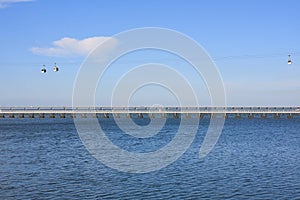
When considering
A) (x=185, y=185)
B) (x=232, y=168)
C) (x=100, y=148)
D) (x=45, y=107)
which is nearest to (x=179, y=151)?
(x=100, y=148)

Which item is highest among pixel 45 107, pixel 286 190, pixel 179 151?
pixel 45 107

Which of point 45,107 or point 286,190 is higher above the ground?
point 45,107

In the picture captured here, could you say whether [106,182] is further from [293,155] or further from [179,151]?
[293,155]

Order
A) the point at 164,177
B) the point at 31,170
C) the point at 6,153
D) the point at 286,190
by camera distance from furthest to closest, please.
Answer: the point at 6,153 → the point at 31,170 → the point at 164,177 → the point at 286,190

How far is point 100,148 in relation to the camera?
52219 mm

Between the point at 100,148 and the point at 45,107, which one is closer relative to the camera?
the point at 100,148

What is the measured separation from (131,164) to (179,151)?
38.6 feet

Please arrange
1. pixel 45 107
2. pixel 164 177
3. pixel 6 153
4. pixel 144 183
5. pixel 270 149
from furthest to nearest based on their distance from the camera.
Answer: pixel 45 107
pixel 270 149
pixel 6 153
pixel 164 177
pixel 144 183

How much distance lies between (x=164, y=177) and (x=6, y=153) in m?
22.9

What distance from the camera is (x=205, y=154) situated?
44.6 m

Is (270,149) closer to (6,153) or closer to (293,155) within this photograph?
(293,155)

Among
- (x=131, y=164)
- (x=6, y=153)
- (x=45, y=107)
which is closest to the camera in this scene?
(x=131, y=164)

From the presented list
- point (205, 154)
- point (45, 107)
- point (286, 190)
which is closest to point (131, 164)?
point (205, 154)

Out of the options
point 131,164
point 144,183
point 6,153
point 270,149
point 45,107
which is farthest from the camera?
point 45,107
